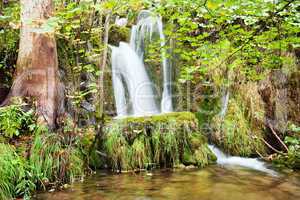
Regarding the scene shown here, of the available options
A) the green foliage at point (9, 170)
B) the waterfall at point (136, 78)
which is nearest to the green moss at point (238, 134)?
the waterfall at point (136, 78)

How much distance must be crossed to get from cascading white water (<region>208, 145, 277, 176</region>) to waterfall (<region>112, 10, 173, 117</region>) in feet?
7.29

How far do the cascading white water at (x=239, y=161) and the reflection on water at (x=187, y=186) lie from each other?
547 mm

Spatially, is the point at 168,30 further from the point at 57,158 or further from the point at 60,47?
the point at 60,47

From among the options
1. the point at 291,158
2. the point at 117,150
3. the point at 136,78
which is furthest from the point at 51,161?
the point at 136,78

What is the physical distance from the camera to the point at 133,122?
5707mm

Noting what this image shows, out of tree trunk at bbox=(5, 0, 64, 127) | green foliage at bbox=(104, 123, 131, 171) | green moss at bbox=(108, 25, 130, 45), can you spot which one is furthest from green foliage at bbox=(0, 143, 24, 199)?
green moss at bbox=(108, 25, 130, 45)

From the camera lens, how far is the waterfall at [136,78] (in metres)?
8.18

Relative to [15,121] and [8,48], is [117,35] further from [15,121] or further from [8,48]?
[15,121]

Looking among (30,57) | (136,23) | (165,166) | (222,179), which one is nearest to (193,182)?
(222,179)

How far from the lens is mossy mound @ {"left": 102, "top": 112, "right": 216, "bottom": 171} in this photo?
539 centimetres

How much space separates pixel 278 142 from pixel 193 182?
3507mm

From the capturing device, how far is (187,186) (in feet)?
14.6

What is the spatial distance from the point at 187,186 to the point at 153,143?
4.38 feet

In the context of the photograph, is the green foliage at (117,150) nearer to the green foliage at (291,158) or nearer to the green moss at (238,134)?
the green moss at (238,134)
